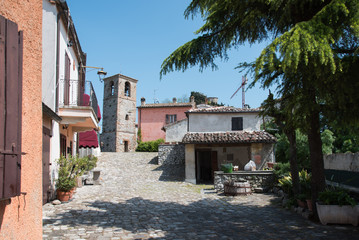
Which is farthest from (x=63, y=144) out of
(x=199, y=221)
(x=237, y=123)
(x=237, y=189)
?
(x=237, y=123)

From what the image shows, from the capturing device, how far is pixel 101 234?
5.94 metres

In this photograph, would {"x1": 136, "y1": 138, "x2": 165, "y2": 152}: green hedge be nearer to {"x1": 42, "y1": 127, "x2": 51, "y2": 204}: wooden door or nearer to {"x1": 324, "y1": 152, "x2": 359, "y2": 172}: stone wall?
{"x1": 324, "y1": 152, "x2": 359, "y2": 172}: stone wall

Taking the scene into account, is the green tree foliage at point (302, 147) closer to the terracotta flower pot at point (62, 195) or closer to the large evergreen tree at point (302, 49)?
the large evergreen tree at point (302, 49)

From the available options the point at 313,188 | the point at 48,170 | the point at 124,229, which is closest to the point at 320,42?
the point at 313,188

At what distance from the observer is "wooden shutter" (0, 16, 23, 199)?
289 centimetres

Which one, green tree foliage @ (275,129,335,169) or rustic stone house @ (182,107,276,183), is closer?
rustic stone house @ (182,107,276,183)

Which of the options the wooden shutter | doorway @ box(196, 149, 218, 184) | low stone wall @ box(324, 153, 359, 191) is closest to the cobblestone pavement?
low stone wall @ box(324, 153, 359, 191)

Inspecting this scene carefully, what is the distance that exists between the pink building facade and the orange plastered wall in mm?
34996

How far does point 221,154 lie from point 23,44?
62.4 ft

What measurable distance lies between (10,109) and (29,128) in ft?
1.75

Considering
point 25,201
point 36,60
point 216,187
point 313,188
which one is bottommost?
point 216,187

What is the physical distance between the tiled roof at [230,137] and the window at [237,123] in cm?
60

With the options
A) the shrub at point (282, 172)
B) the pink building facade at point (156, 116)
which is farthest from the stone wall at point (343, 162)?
the pink building facade at point (156, 116)

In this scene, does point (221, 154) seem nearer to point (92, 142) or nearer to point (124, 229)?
point (92, 142)
